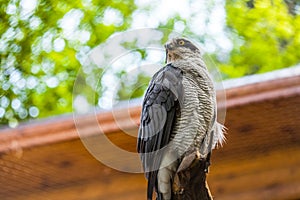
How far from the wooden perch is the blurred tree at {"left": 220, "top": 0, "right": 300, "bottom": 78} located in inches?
66.8

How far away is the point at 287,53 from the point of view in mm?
2879

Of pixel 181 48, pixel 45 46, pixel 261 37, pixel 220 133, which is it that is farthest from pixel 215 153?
pixel 45 46

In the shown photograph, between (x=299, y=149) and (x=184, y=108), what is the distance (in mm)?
308

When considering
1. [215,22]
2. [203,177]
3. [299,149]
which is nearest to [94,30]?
[215,22]

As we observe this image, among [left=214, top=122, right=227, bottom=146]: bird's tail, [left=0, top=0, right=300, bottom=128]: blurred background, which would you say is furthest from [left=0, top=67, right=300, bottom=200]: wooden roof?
[left=0, top=0, right=300, bottom=128]: blurred background

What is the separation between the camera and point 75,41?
316 cm

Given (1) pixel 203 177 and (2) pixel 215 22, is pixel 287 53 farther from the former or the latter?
(1) pixel 203 177

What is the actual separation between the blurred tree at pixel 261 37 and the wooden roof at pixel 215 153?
4.68ft

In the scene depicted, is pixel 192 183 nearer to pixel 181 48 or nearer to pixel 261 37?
pixel 181 48

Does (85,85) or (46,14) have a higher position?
(85,85)

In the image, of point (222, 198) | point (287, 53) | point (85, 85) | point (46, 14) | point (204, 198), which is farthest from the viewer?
point (46, 14)

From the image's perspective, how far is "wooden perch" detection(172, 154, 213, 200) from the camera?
3.47ft

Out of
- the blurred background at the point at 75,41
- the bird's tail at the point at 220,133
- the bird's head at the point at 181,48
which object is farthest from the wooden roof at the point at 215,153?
the blurred background at the point at 75,41

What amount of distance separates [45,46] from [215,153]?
6.24 ft
